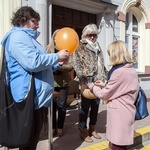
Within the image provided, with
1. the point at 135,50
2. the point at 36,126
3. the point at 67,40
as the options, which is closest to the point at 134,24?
the point at 135,50

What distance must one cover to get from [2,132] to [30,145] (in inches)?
14.6

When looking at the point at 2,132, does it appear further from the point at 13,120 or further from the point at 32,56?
the point at 32,56

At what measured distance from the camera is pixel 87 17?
707 centimetres

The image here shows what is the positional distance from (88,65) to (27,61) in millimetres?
1548

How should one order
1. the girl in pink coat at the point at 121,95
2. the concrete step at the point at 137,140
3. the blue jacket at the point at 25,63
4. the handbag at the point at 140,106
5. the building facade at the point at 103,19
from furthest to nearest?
the building facade at the point at 103,19 < the concrete step at the point at 137,140 < the handbag at the point at 140,106 < the girl in pink coat at the point at 121,95 < the blue jacket at the point at 25,63

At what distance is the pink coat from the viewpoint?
270 cm

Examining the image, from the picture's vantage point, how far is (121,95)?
8.97ft

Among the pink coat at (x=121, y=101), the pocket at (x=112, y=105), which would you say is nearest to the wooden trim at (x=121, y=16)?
the pink coat at (x=121, y=101)

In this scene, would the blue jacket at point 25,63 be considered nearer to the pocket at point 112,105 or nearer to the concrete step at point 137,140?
the pocket at point 112,105

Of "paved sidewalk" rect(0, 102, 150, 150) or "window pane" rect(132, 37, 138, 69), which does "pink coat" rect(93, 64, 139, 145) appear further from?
"window pane" rect(132, 37, 138, 69)

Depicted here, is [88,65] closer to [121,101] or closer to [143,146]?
[121,101]

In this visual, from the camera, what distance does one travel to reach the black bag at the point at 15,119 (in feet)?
6.89

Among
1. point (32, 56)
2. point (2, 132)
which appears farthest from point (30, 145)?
point (32, 56)

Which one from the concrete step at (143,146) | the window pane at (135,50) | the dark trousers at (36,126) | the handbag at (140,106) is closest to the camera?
the dark trousers at (36,126)
